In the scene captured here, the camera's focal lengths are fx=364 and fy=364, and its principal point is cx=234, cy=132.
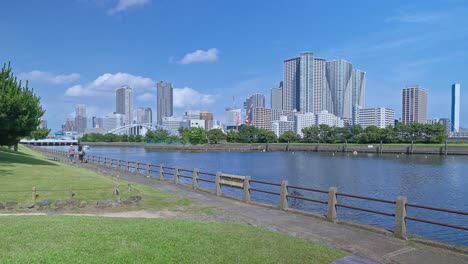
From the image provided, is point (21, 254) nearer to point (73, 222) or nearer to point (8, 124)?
point (73, 222)

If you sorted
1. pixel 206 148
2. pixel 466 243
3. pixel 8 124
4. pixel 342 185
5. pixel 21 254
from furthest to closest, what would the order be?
pixel 206 148 → pixel 342 185 → pixel 8 124 → pixel 466 243 → pixel 21 254

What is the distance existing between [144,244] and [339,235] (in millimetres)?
6268

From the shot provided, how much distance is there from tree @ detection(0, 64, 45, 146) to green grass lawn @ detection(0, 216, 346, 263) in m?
22.1

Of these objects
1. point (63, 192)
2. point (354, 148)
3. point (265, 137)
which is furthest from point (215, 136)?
point (63, 192)

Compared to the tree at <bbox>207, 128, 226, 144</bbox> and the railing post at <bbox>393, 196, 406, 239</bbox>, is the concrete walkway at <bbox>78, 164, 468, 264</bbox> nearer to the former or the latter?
the railing post at <bbox>393, 196, 406, 239</bbox>

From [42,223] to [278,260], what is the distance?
22.5 ft

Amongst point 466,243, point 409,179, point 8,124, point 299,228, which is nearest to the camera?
point 299,228

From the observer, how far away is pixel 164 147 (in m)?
180

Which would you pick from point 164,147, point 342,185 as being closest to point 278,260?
point 342,185

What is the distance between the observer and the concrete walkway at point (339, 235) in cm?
930

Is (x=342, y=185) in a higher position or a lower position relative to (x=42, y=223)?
lower

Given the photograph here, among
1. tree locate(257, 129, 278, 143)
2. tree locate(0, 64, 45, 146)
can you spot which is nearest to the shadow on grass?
tree locate(0, 64, 45, 146)

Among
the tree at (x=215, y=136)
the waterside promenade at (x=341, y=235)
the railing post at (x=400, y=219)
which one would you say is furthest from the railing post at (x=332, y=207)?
the tree at (x=215, y=136)

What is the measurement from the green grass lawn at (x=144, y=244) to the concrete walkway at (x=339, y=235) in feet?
4.33
